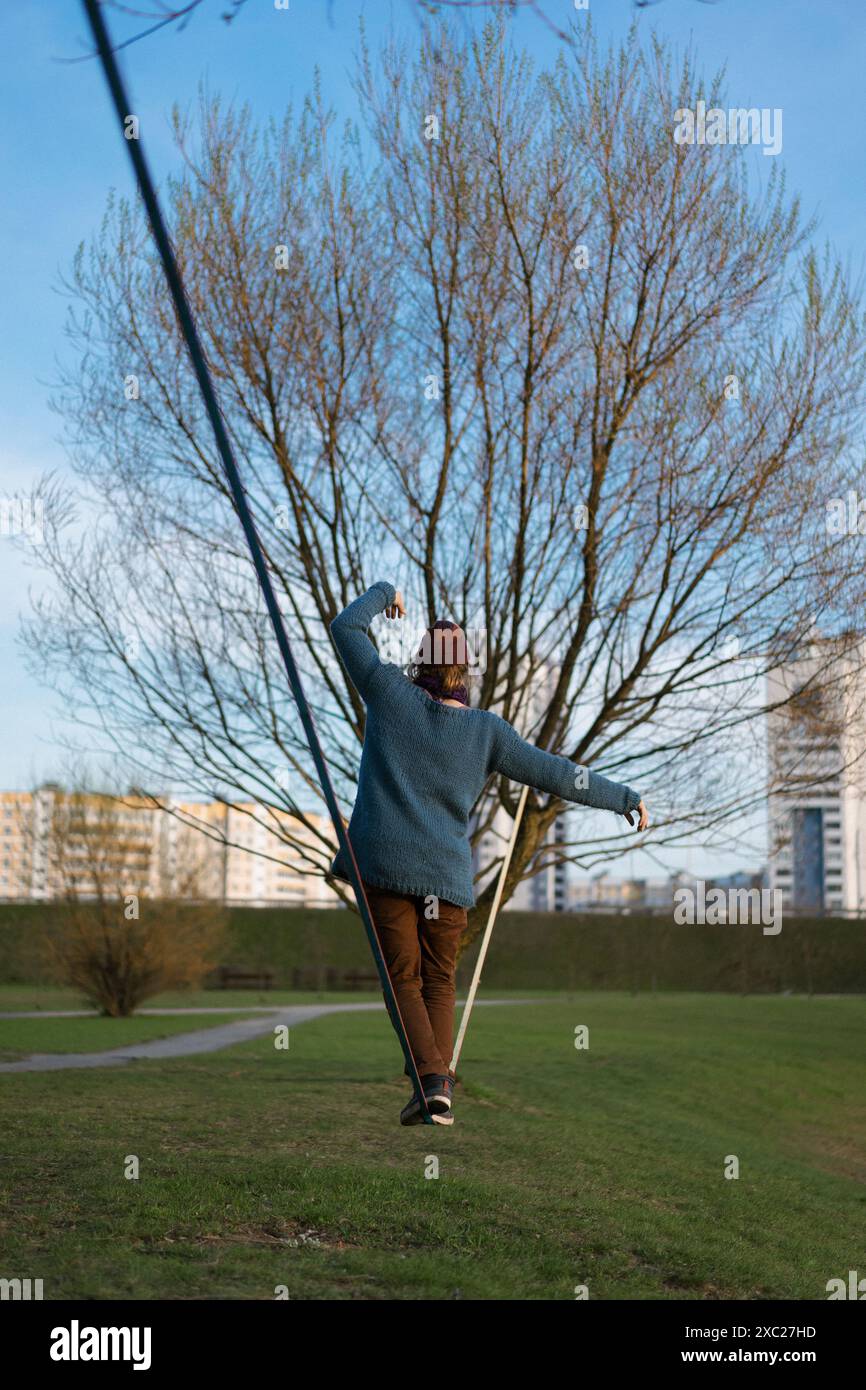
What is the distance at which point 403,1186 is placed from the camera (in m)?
7.00

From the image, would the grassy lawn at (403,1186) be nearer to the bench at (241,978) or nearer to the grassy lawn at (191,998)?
the grassy lawn at (191,998)

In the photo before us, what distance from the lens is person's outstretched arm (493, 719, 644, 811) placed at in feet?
16.2

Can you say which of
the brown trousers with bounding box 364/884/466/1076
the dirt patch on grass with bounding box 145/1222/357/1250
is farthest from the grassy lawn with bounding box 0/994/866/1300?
the brown trousers with bounding box 364/884/466/1076

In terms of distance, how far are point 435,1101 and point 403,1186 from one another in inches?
101

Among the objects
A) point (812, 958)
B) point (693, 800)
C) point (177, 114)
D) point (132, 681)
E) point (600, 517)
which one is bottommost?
point (812, 958)

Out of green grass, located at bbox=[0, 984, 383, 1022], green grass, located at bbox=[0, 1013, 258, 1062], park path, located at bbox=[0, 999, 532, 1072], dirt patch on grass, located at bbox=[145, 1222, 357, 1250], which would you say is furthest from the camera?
green grass, located at bbox=[0, 984, 383, 1022]

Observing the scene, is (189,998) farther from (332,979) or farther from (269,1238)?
(269,1238)

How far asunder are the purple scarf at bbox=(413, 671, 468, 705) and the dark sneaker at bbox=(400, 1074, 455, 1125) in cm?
141

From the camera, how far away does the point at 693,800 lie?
1132 cm

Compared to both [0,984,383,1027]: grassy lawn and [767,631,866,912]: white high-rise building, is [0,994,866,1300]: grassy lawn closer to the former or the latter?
[767,631,866,912]: white high-rise building

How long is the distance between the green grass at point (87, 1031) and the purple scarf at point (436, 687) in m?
9.95
